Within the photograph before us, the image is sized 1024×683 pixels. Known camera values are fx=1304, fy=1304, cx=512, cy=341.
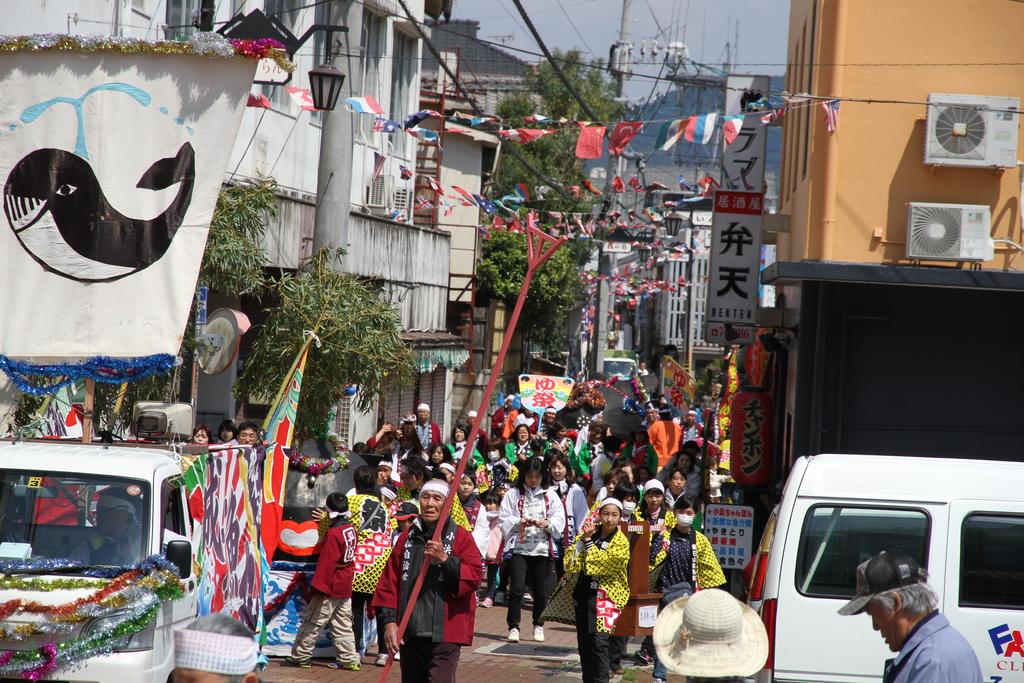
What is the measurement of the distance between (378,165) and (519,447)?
6.82m

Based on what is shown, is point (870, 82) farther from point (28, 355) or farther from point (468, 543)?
point (28, 355)

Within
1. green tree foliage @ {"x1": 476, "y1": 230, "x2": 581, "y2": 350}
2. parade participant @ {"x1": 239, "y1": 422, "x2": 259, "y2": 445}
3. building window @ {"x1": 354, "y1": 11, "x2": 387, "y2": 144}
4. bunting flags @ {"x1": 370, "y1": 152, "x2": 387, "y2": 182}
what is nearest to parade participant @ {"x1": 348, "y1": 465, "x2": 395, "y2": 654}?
parade participant @ {"x1": 239, "y1": 422, "x2": 259, "y2": 445}

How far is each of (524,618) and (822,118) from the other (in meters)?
6.73

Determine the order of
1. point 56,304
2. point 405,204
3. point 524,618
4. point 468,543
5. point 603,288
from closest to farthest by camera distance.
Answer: point 468,543 < point 56,304 < point 524,618 < point 405,204 < point 603,288

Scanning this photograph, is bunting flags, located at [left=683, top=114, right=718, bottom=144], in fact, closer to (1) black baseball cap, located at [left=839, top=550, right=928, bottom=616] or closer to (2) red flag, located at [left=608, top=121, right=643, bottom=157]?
(2) red flag, located at [left=608, top=121, right=643, bottom=157]

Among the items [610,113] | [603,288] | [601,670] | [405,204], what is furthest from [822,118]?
[610,113]

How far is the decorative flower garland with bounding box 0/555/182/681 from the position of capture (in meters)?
7.30

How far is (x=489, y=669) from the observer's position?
12156 millimetres

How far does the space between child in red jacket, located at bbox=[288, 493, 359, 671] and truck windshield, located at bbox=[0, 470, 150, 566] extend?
3788 millimetres

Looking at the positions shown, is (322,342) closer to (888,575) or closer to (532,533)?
(532,533)

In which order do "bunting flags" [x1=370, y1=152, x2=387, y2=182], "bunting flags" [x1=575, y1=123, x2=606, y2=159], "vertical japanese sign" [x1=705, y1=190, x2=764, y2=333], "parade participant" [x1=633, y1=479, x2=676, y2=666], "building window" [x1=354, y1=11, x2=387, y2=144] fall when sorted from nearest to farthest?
"parade participant" [x1=633, y1=479, x2=676, y2=666]
"bunting flags" [x1=575, y1=123, x2=606, y2=159]
"vertical japanese sign" [x1=705, y1=190, x2=764, y2=333]
"bunting flags" [x1=370, y1=152, x2=387, y2=182]
"building window" [x1=354, y1=11, x2=387, y2=144]

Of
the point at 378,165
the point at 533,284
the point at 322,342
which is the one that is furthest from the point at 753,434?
the point at 533,284

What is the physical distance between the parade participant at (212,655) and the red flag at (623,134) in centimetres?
1110

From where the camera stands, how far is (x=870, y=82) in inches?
546
